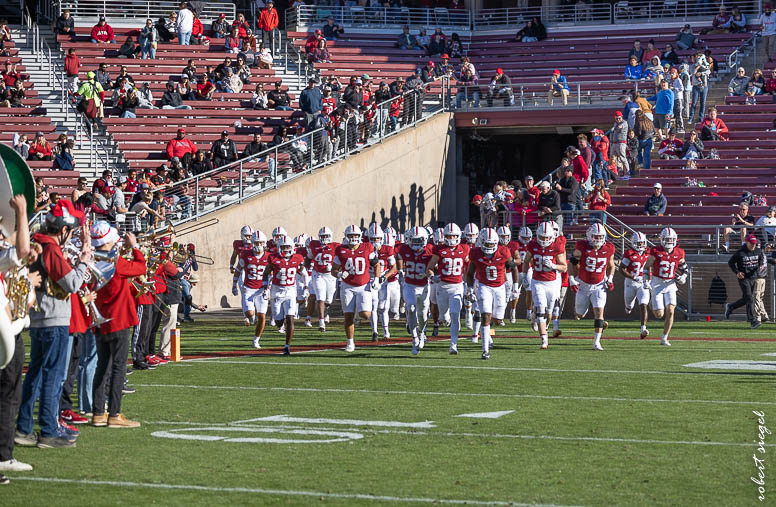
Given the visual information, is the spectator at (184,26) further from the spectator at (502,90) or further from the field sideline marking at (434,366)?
the field sideline marking at (434,366)

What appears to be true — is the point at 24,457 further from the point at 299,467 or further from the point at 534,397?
the point at 534,397

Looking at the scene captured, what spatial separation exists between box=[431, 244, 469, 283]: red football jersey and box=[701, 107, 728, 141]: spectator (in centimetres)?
1297

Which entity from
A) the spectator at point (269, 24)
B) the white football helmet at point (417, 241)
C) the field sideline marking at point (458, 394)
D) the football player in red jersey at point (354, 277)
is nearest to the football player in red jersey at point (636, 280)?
the white football helmet at point (417, 241)

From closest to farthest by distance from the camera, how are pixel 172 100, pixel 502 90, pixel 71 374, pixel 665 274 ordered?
pixel 71 374
pixel 665 274
pixel 172 100
pixel 502 90

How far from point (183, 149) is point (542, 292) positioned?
12.2 metres

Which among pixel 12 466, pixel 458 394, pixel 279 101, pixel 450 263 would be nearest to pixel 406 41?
pixel 279 101

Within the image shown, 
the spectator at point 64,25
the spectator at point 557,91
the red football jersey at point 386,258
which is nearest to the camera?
the red football jersey at point 386,258

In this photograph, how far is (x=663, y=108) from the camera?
92.0ft

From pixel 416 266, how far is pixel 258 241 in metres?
3.04

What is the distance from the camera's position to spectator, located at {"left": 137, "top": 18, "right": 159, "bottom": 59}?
31375 millimetres

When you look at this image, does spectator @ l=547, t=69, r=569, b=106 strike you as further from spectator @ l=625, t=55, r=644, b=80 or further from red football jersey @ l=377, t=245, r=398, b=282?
red football jersey @ l=377, t=245, r=398, b=282

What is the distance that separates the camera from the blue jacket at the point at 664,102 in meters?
27.9

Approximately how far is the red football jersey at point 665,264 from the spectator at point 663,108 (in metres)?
10.2

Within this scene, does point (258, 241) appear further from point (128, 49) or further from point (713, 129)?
point (128, 49)
